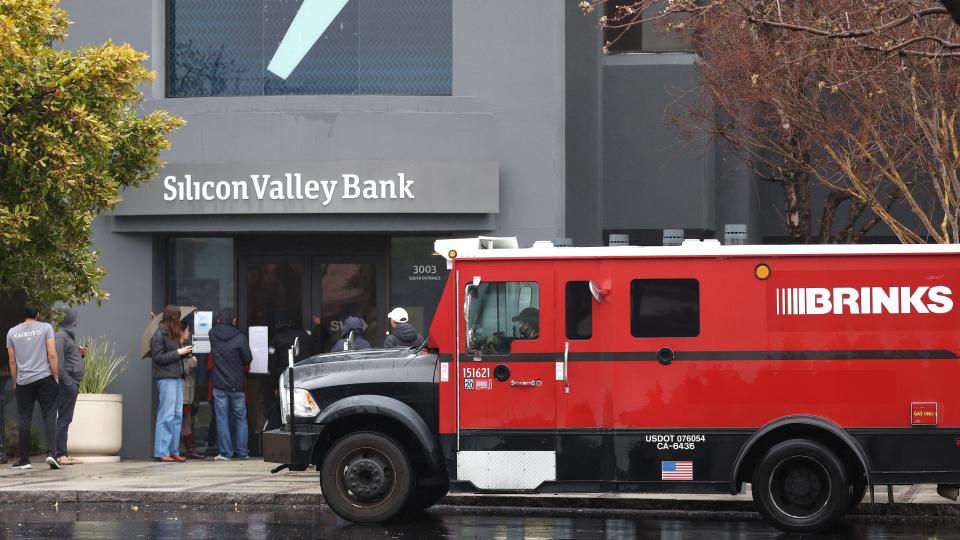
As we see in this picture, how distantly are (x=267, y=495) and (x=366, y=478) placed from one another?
78.7 inches

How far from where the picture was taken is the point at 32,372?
16.1 meters

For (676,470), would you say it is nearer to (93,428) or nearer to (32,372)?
(32,372)

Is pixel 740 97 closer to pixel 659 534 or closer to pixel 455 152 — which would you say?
pixel 455 152

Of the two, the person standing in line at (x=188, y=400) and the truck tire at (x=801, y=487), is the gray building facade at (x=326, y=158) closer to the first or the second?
the person standing in line at (x=188, y=400)

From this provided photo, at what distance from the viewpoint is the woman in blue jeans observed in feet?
56.6

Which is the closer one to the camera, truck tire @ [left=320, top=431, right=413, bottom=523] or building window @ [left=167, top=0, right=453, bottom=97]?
truck tire @ [left=320, top=431, right=413, bottom=523]

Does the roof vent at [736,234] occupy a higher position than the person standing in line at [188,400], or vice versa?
the roof vent at [736,234]

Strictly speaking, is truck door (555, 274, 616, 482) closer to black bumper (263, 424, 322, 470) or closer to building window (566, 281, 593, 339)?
building window (566, 281, 593, 339)

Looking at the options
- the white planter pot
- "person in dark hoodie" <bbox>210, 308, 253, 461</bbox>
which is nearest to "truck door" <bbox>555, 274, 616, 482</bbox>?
"person in dark hoodie" <bbox>210, 308, 253, 461</bbox>

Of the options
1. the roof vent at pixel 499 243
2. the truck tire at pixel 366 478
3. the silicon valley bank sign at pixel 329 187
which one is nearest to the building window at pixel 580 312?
the roof vent at pixel 499 243

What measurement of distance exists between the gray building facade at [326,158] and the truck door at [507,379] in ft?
18.4

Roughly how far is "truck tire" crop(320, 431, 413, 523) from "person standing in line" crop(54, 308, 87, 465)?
599 cm

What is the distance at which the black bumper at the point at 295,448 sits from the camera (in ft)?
38.7

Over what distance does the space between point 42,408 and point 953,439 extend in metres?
10.4
